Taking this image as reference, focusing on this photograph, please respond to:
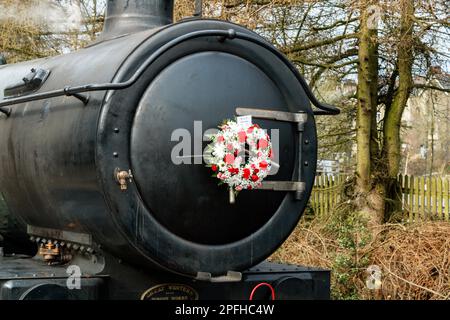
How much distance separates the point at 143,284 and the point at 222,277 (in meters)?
0.44

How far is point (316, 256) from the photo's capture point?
26.5 ft

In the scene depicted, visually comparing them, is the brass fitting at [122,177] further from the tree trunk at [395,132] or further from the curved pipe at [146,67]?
the tree trunk at [395,132]

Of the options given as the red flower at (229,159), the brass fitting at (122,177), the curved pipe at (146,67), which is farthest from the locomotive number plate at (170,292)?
the curved pipe at (146,67)

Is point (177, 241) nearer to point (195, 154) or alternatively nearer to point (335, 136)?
point (195, 154)

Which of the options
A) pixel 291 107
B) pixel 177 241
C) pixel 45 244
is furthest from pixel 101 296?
pixel 291 107

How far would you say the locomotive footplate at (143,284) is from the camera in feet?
12.4

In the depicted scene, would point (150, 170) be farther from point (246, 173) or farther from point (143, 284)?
point (143, 284)

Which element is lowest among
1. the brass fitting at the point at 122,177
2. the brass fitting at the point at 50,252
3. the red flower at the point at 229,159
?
the brass fitting at the point at 50,252

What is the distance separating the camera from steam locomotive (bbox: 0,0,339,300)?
3.80 metres

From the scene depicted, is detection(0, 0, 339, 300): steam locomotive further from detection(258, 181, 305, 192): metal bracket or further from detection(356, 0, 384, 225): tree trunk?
detection(356, 0, 384, 225): tree trunk

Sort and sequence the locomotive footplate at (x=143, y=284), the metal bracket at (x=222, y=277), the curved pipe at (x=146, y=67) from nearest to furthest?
the curved pipe at (x=146, y=67) < the locomotive footplate at (x=143, y=284) < the metal bracket at (x=222, y=277)
